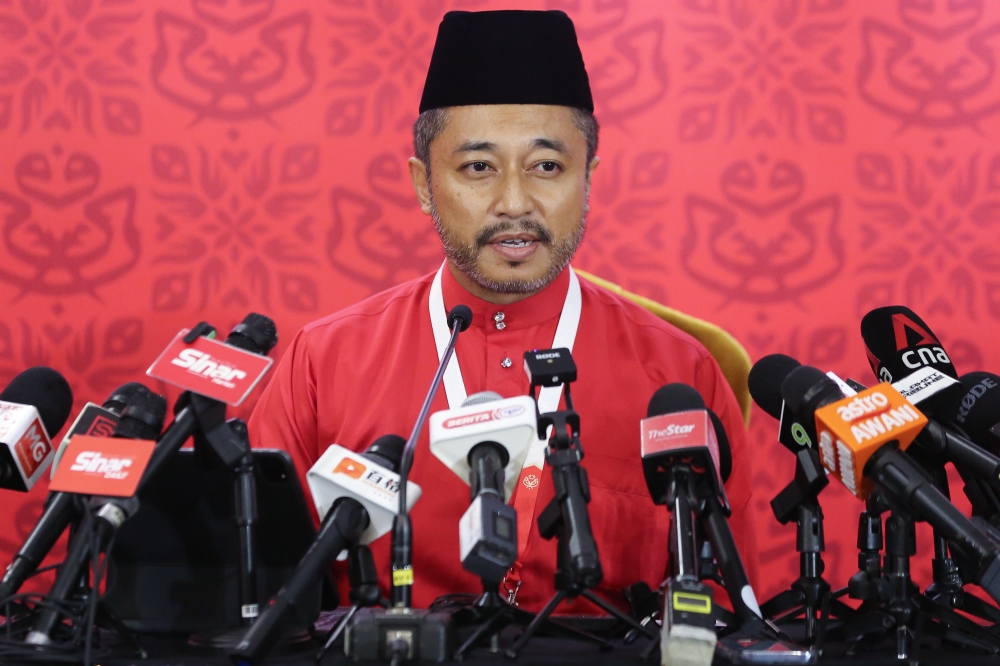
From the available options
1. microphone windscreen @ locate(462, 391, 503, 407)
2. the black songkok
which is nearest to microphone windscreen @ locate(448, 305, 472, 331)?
microphone windscreen @ locate(462, 391, 503, 407)

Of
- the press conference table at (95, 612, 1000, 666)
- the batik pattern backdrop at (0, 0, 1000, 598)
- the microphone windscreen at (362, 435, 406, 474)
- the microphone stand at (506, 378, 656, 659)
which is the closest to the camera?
the microphone stand at (506, 378, 656, 659)

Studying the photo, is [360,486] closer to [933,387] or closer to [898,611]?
[898,611]

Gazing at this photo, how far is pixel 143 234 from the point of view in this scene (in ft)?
9.92

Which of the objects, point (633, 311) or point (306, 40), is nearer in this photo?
point (633, 311)

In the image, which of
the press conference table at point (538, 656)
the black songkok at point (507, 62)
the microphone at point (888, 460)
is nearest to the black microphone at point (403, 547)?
Answer: the press conference table at point (538, 656)

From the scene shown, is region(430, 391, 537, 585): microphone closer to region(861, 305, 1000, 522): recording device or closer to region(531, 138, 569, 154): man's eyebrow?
region(861, 305, 1000, 522): recording device

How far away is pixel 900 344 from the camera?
5.26 ft

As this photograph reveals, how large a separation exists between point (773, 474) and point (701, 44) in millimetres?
1307

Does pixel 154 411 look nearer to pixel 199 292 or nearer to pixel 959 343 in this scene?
pixel 199 292

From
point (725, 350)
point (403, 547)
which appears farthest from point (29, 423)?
point (725, 350)

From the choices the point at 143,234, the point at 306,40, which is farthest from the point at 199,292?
the point at 306,40

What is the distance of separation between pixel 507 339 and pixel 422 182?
44 cm

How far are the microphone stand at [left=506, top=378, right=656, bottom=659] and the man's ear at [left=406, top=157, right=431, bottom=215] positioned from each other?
1161mm

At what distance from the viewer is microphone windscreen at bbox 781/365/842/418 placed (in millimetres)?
1314
